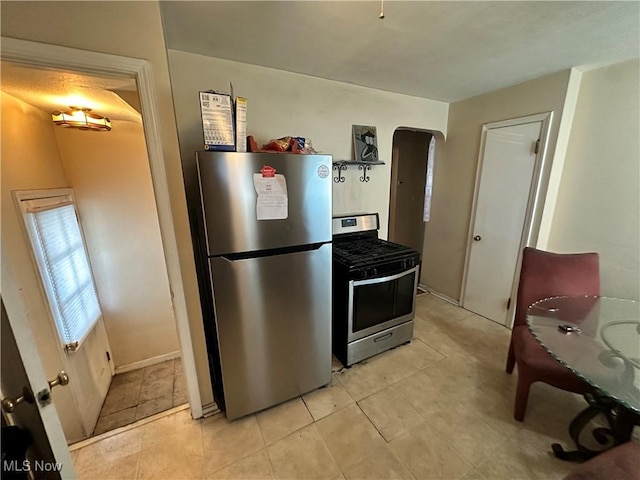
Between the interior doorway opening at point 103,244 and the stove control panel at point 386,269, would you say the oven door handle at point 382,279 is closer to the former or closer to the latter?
the stove control panel at point 386,269

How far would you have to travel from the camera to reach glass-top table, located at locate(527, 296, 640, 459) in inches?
44.8

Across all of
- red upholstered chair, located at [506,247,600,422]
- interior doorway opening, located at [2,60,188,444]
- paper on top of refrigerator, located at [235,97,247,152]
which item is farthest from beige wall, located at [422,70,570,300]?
interior doorway opening, located at [2,60,188,444]

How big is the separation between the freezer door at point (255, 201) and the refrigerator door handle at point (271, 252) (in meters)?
0.03

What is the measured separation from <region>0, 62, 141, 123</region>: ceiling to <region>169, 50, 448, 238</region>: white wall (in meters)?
0.38

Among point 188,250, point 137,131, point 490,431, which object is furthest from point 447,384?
point 137,131

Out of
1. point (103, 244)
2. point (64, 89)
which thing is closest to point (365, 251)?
point (64, 89)

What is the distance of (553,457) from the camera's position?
145cm

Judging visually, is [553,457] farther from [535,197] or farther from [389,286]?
[535,197]

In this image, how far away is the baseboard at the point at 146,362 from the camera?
278 cm

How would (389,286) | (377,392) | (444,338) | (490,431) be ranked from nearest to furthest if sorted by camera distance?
(490,431) < (377,392) < (389,286) < (444,338)

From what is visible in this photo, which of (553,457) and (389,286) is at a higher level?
(389,286)

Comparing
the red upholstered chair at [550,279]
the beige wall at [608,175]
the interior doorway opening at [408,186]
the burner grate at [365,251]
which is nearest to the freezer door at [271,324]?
the burner grate at [365,251]

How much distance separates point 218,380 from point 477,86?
3.32m

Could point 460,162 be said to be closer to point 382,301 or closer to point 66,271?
point 382,301
